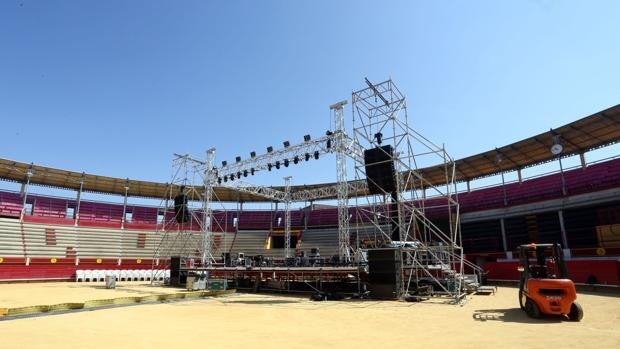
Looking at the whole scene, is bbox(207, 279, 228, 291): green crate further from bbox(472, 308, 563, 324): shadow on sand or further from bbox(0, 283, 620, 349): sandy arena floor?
bbox(472, 308, 563, 324): shadow on sand

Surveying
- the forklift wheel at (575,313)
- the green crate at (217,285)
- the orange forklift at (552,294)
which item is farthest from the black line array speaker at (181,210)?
the forklift wheel at (575,313)

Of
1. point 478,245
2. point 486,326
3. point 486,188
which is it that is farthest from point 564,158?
point 486,326

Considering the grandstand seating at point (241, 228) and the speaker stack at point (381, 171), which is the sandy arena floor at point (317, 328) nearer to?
the speaker stack at point (381, 171)

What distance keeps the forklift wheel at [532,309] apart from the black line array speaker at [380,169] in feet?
27.1

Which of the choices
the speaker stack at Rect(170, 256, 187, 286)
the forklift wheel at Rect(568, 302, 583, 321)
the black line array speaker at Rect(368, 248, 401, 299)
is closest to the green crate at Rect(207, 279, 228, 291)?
the speaker stack at Rect(170, 256, 187, 286)

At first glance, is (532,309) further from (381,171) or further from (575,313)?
(381,171)

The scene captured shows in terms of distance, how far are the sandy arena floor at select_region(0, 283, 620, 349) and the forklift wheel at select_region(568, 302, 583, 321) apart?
23 cm

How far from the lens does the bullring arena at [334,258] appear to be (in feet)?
32.6

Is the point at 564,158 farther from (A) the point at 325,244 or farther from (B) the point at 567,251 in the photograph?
(A) the point at 325,244

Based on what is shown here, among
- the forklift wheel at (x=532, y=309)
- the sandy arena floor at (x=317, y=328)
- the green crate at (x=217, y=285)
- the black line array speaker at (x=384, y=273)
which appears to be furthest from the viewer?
the green crate at (x=217, y=285)

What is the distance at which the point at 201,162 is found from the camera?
1307 inches

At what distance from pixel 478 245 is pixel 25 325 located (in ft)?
113

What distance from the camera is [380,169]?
62.5ft

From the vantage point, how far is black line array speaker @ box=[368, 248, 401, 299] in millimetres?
17547
